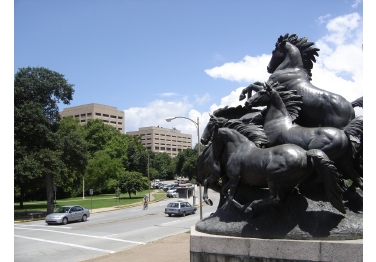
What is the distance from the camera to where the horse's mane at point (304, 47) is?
947 cm

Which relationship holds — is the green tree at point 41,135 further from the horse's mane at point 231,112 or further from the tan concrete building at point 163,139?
the tan concrete building at point 163,139

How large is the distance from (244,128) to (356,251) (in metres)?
3.30

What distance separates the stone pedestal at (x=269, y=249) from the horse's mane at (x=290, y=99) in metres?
2.87

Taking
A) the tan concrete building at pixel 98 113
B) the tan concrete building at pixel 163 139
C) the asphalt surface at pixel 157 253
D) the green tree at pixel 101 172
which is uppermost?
the tan concrete building at pixel 98 113

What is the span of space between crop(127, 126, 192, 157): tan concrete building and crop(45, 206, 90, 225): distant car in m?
142

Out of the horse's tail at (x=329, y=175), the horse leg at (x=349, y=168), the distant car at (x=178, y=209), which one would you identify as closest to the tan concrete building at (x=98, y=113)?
the distant car at (x=178, y=209)

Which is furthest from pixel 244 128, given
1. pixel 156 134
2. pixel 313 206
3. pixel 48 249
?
pixel 156 134

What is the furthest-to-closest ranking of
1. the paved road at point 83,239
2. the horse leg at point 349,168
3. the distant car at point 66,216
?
1. the distant car at point 66,216
2. the paved road at point 83,239
3. the horse leg at point 349,168

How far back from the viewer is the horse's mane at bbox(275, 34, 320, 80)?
947 cm

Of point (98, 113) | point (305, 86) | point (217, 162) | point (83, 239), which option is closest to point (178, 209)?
point (83, 239)

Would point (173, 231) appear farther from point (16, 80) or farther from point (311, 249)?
point (16, 80)

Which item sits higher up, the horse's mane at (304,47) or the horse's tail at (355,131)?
the horse's mane at (304,47)

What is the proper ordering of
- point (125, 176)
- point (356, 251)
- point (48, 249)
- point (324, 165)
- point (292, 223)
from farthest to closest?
point (125, 176) → point (48, 249) → point (292, 223) → point (324, 165) → point (356, 251)

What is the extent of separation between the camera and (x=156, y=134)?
178m
